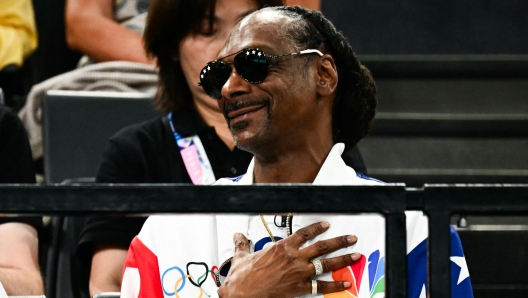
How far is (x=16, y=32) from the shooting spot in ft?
9.29

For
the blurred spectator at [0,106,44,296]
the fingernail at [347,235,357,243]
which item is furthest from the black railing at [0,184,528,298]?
the blurred spectator at [0,106,44,296]

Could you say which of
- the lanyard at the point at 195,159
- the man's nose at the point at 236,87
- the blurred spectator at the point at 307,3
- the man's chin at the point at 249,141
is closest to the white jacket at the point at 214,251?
the man's chin at the point at 249,141

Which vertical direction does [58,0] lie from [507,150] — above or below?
above

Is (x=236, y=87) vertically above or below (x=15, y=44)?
above

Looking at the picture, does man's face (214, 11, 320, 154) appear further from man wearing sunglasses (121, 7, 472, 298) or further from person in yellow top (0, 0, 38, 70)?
person in yellow top (0, 0, 38, 70)

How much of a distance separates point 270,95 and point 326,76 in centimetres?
15

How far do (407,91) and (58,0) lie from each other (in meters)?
1.26

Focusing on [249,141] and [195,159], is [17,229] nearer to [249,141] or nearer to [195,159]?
[195,159]

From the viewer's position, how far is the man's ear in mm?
1681

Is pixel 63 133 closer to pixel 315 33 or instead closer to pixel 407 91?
pixel 315 33

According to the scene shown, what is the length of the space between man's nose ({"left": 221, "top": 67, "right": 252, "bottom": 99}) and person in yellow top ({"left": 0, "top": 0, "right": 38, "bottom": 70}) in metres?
1.36

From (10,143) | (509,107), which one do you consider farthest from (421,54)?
(10,143)

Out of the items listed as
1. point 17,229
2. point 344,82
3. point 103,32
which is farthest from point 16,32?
point 344,82

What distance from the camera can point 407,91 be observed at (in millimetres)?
3176
